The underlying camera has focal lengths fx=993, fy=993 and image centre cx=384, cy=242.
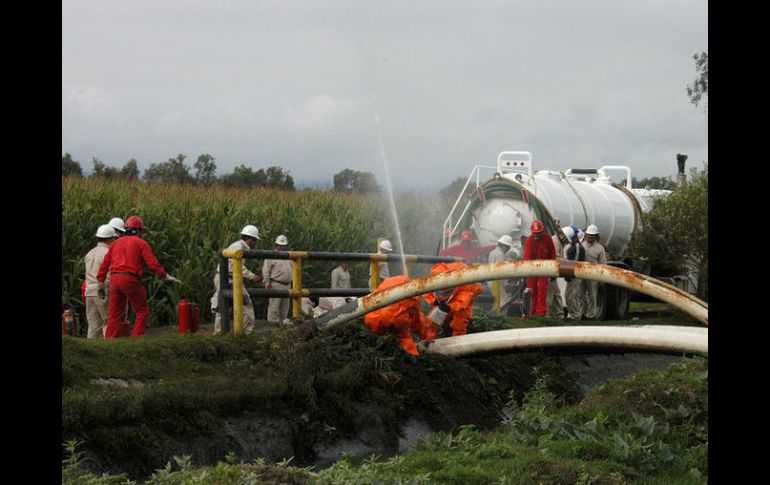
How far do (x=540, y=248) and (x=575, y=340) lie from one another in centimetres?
1004

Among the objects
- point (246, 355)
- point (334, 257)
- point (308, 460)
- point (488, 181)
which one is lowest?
point (308, 460)

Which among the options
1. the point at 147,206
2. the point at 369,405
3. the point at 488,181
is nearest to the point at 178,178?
the point at 147,206

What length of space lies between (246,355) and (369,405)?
134cm

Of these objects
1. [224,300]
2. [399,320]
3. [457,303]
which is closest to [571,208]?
[457,303]

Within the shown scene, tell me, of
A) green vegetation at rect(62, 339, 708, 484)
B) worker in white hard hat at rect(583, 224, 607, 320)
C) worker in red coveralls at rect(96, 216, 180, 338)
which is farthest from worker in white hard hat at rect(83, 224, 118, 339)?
worker in white hard hat at rect(583, 224, 607, 320)

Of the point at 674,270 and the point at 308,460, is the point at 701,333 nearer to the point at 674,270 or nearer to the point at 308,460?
the point at 308,460

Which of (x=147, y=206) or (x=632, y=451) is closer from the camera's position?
(x=632, y=451)

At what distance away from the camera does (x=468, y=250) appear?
2119cm

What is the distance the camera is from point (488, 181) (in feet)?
72.5

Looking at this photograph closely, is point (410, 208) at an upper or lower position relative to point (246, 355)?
upper

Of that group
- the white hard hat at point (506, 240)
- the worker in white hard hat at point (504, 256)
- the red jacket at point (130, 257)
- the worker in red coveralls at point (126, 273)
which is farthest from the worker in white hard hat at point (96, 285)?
the white hard hat at point (506, 240)

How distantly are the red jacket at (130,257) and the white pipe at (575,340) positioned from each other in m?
4.19

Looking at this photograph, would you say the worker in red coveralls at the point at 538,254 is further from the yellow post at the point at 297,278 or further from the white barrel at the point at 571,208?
the yellow post at the point at 297,278

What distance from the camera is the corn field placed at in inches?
731
